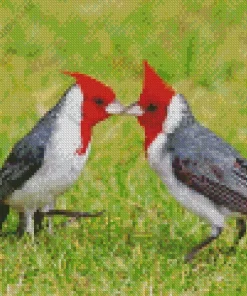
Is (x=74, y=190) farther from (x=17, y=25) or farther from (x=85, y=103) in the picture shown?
(x=17, y=25)

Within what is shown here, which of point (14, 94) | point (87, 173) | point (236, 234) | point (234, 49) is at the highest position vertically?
point (234, 49)

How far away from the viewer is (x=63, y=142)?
5.48 meters

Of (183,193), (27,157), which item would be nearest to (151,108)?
(183,193)

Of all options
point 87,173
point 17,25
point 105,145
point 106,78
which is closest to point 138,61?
point 106,78

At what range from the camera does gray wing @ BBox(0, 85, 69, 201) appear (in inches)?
217

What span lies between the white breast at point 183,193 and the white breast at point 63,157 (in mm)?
339

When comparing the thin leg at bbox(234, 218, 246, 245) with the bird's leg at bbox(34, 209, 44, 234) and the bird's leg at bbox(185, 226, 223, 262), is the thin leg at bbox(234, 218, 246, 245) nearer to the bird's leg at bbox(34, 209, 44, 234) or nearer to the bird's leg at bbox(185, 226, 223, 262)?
the bird's leg at bbox(185, 226, 223, 262)

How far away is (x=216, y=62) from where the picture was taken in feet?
30.2

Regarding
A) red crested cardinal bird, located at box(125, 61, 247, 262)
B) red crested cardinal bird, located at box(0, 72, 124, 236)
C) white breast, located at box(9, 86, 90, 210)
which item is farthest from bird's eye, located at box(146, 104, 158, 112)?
white breast, located at box(9, 86, 90, 210)

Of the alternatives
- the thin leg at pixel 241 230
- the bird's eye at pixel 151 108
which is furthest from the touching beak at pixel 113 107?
the thin leg at pixel 241 230

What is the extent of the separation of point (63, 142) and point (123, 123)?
236cm

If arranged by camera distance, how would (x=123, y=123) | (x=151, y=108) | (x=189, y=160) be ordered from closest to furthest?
(x=189, y=160) → (x=151, y=108) → (x=123, y=123)

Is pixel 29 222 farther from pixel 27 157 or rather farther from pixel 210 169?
pixel 210 169

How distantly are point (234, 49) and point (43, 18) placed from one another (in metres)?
1.54
